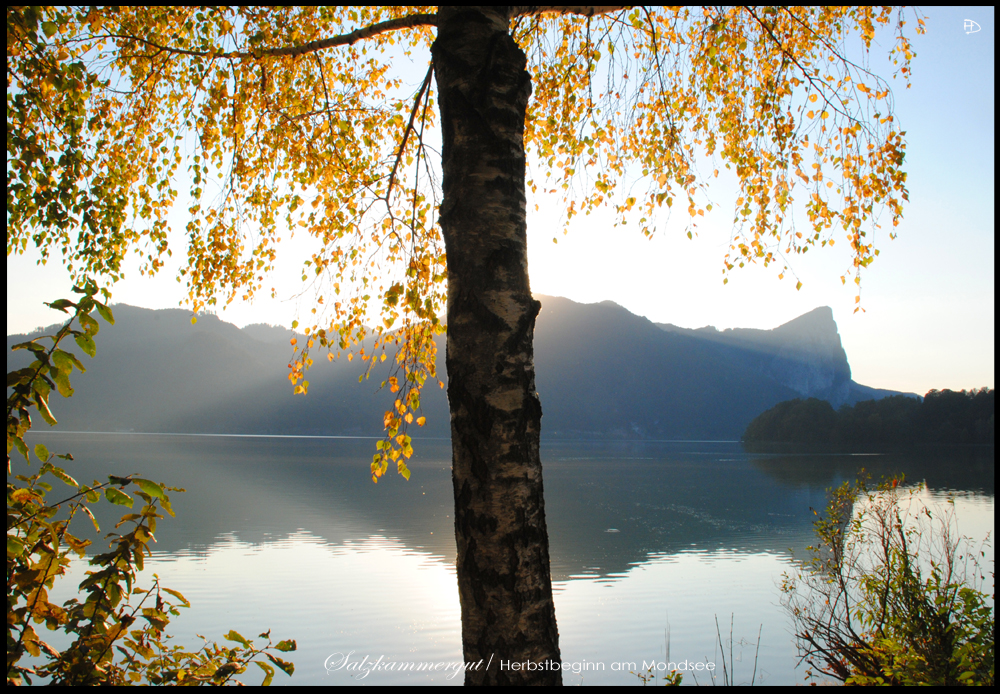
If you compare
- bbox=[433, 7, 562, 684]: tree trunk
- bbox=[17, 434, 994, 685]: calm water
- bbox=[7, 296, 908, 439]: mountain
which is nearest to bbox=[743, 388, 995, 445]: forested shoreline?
bbox=[17, 434, 994, 685]: calm water

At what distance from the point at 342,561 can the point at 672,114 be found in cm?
1603

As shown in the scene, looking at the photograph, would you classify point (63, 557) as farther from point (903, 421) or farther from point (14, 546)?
point (903, 421)

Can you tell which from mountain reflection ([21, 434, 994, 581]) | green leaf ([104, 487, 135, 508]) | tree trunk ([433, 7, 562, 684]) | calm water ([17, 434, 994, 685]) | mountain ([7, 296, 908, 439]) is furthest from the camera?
mountain ([7, 296, 908, 439])

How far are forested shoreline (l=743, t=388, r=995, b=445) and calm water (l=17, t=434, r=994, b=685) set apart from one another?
51669 mm

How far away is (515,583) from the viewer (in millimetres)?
2074

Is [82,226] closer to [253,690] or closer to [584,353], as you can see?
[253,690]

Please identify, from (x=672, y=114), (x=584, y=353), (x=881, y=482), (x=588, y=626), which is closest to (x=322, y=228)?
(x=672, y=114)

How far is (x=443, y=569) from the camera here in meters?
16.1

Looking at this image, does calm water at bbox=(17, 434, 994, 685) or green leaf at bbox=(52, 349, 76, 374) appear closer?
green leaf at bbox=(52, 349, 76, 374)

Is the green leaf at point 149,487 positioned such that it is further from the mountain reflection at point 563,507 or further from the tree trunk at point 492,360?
the mountain reflection at point 563,507

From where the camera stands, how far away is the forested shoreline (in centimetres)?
7606

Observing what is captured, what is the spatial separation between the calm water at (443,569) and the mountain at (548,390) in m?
116

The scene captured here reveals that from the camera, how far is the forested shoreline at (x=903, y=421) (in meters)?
76.1

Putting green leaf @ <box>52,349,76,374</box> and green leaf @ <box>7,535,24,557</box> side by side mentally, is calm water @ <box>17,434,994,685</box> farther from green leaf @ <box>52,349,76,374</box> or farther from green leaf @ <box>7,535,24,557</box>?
green leaf @ <box>52,349,76,374</box>
